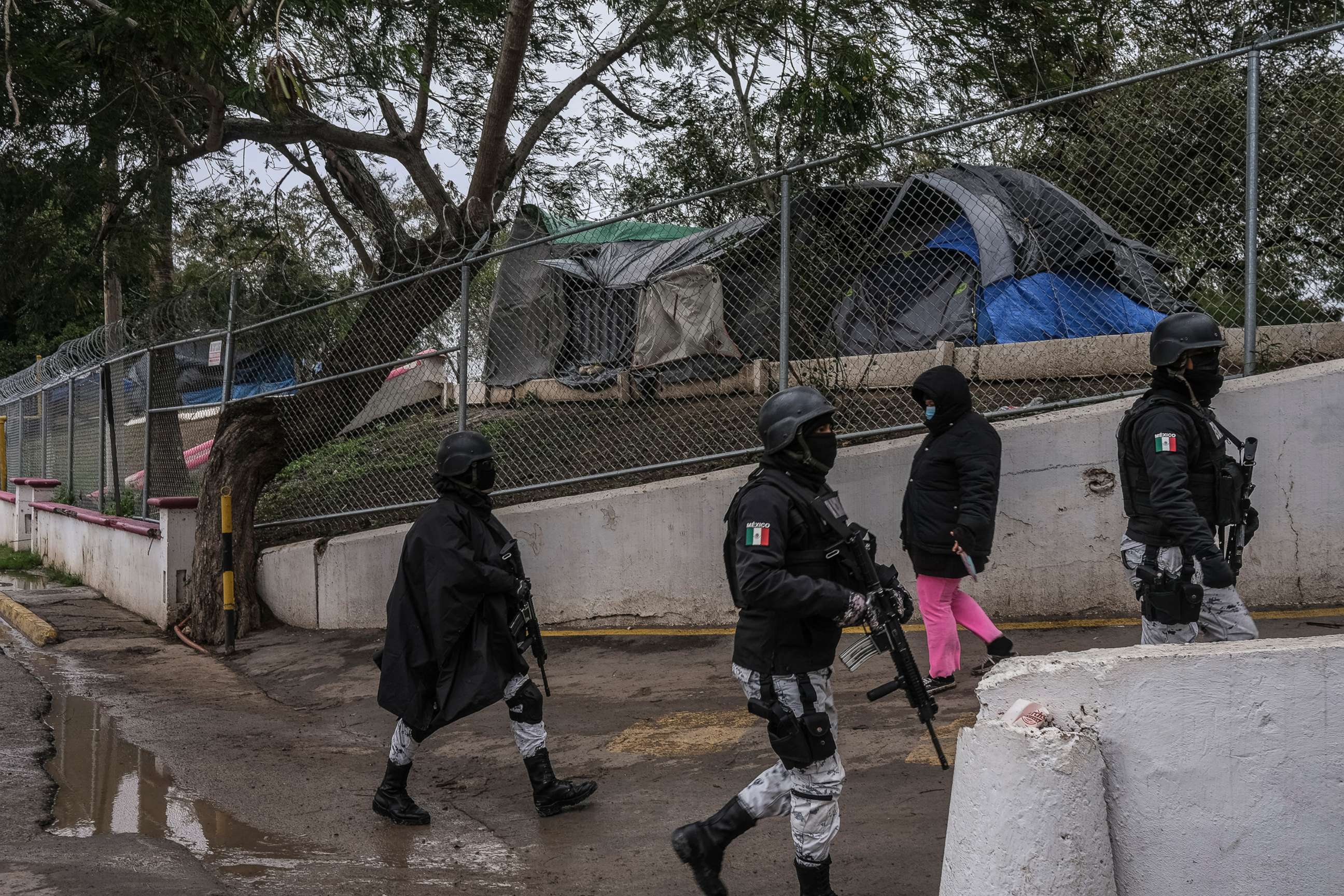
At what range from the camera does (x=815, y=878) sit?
357cm

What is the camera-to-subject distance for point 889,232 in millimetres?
7809

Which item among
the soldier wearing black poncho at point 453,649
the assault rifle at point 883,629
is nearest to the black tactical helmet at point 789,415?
the assault rifle at point 883,629

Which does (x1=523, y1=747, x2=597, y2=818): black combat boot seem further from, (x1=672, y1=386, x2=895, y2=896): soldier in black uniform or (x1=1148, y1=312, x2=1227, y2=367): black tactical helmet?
(x1=1148, y1=312, x2=1227, y2=367): black tactical helmet

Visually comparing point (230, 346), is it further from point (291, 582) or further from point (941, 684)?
point (941, 684)

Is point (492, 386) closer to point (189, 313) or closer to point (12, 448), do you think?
point (189, 313)

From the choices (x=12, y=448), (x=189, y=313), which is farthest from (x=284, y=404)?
(x=12, y=448)

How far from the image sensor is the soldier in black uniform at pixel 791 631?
11.8ft

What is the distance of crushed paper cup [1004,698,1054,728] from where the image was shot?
8.75 ft

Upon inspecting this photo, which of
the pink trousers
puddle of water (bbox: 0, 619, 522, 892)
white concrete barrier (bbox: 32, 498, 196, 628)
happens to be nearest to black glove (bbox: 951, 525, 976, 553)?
the pink trousers

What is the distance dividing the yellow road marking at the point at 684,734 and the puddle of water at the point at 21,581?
9646 mm

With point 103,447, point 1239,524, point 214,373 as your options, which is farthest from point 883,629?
point 103,447

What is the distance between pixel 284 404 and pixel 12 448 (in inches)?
446

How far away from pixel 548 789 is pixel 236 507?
6.04m

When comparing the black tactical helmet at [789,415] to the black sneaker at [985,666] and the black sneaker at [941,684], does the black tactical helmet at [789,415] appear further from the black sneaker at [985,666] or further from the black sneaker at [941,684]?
the black sneaker at [985,666]
